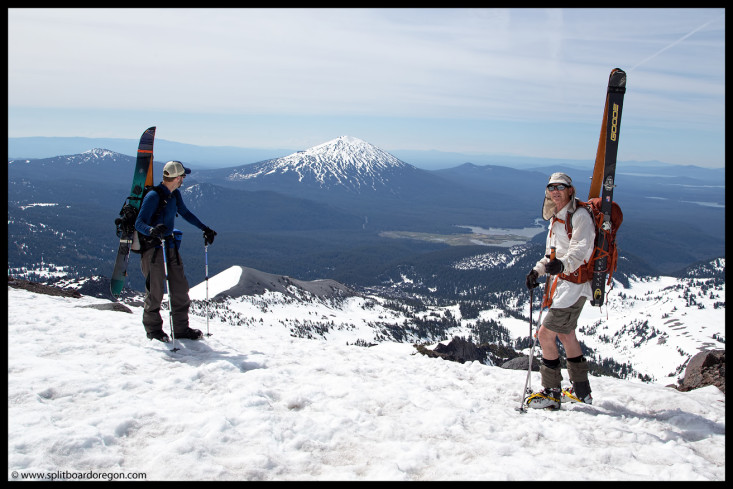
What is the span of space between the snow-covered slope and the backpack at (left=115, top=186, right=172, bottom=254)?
2.16 meters

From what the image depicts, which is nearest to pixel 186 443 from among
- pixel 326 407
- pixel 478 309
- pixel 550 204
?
pixel 326 407

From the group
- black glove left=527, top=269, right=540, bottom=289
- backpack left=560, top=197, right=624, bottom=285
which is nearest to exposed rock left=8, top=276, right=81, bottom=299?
black glove left=527, top=269, right=540, bottom=289

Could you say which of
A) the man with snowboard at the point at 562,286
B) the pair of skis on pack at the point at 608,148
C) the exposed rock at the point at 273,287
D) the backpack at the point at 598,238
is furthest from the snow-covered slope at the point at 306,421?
the exposed rock at the point at 273,287

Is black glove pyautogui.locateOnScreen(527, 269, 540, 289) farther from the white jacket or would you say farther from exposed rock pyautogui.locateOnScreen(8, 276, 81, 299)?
exposed rock pyautogui.locateOnScreen(8, 276, 81, 299)

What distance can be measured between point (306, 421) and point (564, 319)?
186 inches

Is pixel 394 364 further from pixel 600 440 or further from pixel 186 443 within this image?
pixel 186 443

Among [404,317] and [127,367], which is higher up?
[127,367]

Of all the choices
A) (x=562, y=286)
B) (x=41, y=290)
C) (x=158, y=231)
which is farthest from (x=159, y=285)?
(x=41, y=290)

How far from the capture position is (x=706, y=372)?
10797 millimetres

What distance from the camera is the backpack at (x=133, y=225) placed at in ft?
33.4

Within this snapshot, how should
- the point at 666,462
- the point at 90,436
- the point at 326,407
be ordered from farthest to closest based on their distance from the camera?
the point at 326,407, the point at 666,462, the point at 90,436

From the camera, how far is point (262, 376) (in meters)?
8.98

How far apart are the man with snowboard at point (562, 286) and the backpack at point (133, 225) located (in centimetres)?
773
